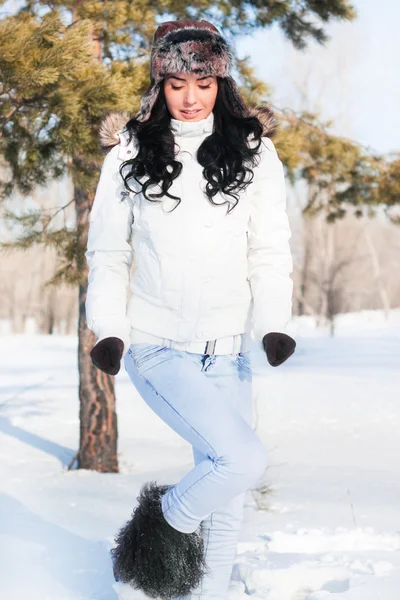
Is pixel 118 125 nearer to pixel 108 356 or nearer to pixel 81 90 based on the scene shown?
pixel 108 356

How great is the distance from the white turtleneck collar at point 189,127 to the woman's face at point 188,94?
1 centimetres

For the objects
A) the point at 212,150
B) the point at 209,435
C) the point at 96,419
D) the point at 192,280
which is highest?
the point at 212,150

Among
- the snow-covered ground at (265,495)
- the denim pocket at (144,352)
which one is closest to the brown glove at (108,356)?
the denim pocket at (144,352)

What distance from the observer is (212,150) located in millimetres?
2193

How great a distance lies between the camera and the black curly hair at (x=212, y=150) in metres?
2.15

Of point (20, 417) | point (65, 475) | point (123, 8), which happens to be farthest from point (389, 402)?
point (123, 8)

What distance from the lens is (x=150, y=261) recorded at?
2.14m

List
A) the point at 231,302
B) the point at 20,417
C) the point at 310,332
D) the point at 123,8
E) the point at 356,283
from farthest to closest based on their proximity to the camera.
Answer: the point at 356,283, the point at 310,332, the point at 20,417, the point at 123,8, the point at 231,302

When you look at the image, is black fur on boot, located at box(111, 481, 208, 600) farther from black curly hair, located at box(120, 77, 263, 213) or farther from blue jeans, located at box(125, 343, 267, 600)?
black curly hair, located at box(120, 77, 263, 213)

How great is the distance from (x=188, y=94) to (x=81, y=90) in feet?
6.19

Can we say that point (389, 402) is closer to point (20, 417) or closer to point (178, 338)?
point (20, 417)

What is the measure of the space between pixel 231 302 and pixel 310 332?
20.9 metres

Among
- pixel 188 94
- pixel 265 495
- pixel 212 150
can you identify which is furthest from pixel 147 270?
pixel 265 495

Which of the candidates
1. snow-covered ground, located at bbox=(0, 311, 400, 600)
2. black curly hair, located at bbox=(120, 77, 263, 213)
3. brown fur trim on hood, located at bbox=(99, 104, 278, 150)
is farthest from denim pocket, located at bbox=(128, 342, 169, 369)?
snow-covered ground, located at bbox=(0, 311, 400, 600)
